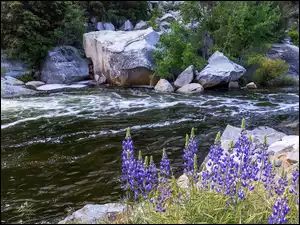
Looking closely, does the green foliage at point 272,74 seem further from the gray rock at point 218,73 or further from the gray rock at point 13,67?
the gray rock at point 13,67

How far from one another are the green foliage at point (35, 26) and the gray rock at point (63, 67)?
1.97 ft

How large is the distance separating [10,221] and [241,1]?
64.0 ft

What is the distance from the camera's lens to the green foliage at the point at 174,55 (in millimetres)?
16328

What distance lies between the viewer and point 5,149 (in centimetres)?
825

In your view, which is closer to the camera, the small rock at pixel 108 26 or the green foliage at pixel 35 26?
the green foliage at pixel 35 26

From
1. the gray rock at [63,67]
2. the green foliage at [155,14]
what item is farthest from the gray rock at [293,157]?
the green foliage at [155,14]

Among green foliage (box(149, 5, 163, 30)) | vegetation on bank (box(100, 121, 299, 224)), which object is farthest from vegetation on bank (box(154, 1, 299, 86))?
vegetation on bank (box(100, 121, 299, 224))

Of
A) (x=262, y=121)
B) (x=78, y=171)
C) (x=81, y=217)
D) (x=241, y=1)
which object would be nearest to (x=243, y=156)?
(x=81, y=217)

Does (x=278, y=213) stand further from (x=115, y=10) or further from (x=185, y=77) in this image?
(x=115, y=10)

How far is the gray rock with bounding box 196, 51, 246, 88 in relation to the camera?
15.9 metres

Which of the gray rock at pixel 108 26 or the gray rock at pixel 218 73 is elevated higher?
the gray rock at pixel 108 26

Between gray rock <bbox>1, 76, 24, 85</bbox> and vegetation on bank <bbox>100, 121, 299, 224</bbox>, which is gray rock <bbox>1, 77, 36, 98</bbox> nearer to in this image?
gray rock <bbox>1, 76, 24, 85</bbox>

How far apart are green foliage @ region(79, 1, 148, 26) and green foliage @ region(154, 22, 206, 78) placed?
8.43 meters

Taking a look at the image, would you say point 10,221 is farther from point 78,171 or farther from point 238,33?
point 238,33
